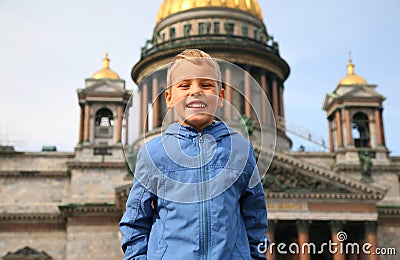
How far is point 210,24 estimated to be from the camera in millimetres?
54969

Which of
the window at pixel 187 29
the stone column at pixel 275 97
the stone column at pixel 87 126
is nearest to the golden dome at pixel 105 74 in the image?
the stone column at pixel 87 126

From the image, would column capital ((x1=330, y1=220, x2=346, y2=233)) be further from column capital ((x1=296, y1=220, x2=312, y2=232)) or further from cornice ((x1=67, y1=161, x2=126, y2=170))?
cornice ((x1=67, y1=161, x2=126, y2=170))

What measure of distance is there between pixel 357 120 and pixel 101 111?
62.1 feet

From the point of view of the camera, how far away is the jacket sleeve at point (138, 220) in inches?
172

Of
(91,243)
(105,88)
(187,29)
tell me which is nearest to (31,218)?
(91,243)

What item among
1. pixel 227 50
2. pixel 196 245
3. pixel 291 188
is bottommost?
pixel 196 245

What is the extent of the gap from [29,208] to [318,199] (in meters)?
19.5

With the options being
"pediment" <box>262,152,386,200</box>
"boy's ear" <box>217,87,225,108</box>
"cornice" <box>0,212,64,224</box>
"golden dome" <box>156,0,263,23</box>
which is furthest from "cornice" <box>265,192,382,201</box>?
"boy's ear" <box>217,87,225,108</box>

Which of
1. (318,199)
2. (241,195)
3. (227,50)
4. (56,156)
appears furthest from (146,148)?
(227,50)

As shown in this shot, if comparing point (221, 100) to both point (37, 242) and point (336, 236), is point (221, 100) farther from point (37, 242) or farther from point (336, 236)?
point (37, 242)

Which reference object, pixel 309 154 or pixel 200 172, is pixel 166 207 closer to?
pixel 200 172

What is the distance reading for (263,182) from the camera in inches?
1532

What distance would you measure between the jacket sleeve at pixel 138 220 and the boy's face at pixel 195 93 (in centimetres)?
47

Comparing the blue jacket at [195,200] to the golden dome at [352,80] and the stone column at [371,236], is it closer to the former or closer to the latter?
the stone column at [371,236]
